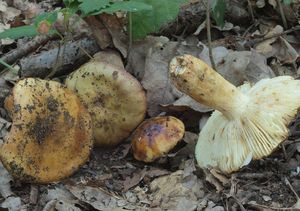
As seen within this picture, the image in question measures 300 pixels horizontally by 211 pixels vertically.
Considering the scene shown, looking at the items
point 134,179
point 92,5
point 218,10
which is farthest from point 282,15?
point 134,179

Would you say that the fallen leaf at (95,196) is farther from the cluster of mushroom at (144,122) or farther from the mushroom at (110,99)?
the mushroom at (110,99)

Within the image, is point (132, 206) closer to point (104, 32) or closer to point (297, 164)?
point (297, 164)

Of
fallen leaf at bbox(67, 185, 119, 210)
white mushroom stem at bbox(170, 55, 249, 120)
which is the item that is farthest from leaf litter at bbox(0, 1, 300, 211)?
white mushroom stem at bbox(170, 55, 249, 120)

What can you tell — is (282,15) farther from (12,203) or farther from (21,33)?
(12,203)

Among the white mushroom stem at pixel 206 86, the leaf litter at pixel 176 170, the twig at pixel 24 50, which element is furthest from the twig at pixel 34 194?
the twig at pixel 24 50

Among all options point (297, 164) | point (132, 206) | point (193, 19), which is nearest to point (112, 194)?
point (132, 206)
